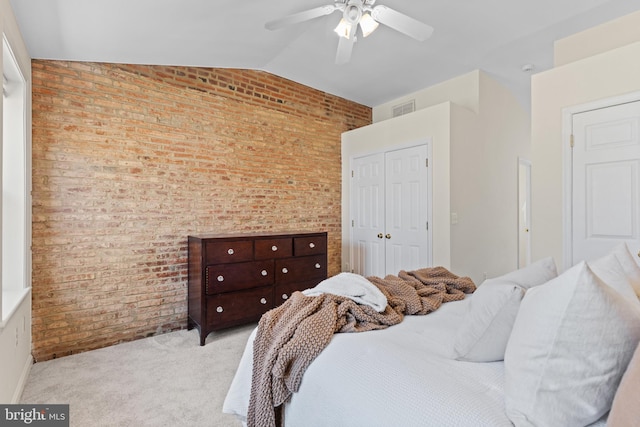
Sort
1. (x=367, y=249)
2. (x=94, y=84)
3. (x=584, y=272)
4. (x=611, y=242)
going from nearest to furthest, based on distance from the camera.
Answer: (x=584, y=272)
(x=611, y=242)
(x=94, y=84)
(x=367, y=249)

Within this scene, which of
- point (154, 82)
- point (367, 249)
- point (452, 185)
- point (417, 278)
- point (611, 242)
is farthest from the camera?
point (367, 249)

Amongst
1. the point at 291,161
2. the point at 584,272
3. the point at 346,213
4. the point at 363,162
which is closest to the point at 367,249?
the point at 346,213

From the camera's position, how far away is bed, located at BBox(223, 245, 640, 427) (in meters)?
0.89

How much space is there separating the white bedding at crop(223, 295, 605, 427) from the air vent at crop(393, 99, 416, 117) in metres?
3.79

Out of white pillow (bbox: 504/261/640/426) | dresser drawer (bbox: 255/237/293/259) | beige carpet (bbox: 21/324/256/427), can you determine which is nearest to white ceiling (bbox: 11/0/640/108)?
dresser drawer (bbox: 255/237/293/259)

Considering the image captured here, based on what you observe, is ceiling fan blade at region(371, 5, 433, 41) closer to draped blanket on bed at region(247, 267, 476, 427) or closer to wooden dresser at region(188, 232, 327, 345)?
draped blanket on bed at region(247, 267, 476, 427)

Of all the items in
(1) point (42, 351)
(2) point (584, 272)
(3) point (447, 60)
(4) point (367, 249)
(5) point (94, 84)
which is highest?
(3) point (447, 60)

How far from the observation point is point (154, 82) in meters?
3.43

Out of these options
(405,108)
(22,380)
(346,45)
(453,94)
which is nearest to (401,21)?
(346,45)

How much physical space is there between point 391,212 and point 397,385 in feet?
11.2

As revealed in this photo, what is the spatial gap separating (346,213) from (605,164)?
119 inches

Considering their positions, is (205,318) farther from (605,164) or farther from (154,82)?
(605,164)

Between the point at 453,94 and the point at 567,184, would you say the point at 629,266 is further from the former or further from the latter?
the point at 453,94

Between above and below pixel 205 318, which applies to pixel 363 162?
above
